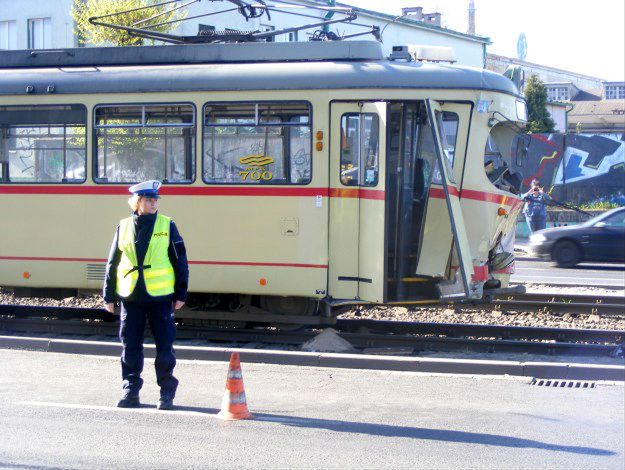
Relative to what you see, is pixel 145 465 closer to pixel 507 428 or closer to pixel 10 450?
pixel 10 450

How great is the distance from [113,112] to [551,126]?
42191 millimetres

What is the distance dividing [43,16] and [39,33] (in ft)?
2.23

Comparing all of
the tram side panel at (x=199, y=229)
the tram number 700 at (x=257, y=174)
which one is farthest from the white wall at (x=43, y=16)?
the tram number 700 at (x=257, y=174)

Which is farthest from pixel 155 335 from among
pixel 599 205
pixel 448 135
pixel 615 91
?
pixel 615 91

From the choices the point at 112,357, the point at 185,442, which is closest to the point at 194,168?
the point at 112,357

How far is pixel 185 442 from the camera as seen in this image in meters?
6.76

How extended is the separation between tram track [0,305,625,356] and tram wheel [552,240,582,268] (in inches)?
Result: 402

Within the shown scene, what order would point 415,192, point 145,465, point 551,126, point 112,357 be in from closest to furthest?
1. point 145,465
2. point 112,357
3. point 415,192
4. point 551,126

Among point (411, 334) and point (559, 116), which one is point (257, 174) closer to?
point (411, 334)

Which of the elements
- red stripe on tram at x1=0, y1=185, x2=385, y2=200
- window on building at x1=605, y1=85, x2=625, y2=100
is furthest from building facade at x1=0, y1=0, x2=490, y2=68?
window on building at x1=605, y1=85, x2=625, y2=100

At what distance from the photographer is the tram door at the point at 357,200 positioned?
10.3 m

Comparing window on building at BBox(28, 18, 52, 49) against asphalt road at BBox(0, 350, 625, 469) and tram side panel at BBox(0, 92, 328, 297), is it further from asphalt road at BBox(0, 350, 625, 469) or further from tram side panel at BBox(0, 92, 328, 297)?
asphalt road at BBox(0, 350, 625, 469)

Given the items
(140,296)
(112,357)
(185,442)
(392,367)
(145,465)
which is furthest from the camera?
Result: (112,357)

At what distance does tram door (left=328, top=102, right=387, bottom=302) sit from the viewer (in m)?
10.3
